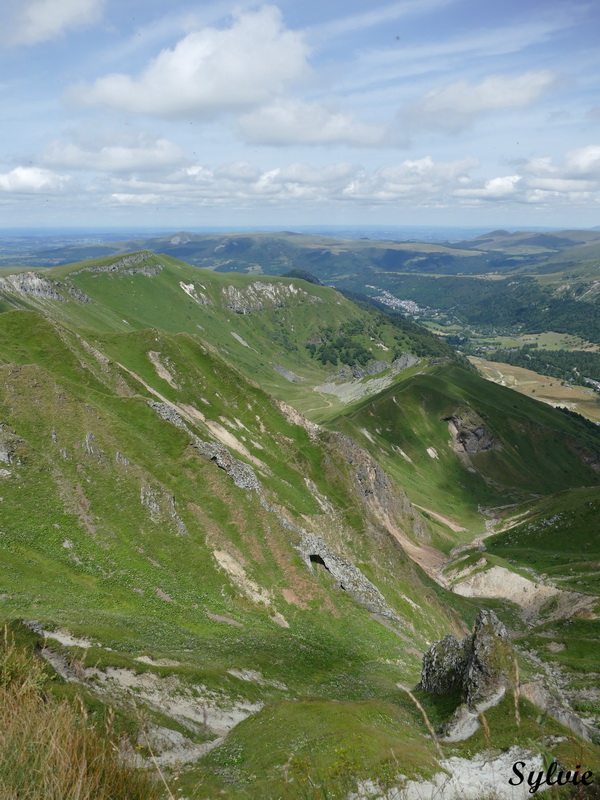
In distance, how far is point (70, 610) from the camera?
A: 38125mm

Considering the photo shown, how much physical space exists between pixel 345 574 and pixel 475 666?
31.0 metres

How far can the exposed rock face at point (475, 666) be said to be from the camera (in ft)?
119

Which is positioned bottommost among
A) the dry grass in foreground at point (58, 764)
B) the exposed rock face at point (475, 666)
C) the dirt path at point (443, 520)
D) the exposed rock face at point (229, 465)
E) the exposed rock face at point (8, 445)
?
the dirt path at point (443, 520)

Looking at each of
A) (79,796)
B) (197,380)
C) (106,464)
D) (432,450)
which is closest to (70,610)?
(106,464)

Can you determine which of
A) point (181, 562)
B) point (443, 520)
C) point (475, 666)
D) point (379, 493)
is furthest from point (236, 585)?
point (443, 520)

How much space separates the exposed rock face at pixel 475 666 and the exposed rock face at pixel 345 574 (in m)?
18.1

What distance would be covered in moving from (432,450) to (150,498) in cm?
15762

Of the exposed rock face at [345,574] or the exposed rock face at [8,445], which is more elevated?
the exposed rock face at [8,445]

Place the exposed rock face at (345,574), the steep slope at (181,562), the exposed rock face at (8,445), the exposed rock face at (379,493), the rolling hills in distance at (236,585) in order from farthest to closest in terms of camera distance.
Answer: the exposed rock face at (379,493)
the exposed rock face at (345,574)
the exposed rock face at (8,445)
the steep slope at (181,562)
the rolling hills in distance at (236,585)

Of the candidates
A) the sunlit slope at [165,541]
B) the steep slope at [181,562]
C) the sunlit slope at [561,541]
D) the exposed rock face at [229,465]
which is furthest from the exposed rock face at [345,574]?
the sunlit slope at [561,541]

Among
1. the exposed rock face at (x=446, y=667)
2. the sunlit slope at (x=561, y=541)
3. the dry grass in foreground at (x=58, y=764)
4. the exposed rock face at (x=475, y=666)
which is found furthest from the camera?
the sunlit slope at (x=561, y=541)

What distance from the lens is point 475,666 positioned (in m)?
38.6

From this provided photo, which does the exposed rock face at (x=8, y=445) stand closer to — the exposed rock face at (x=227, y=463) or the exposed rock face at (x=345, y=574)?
the exposed rock face at (x=227, y=463)

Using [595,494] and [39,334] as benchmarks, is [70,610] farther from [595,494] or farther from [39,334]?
[595,494]
